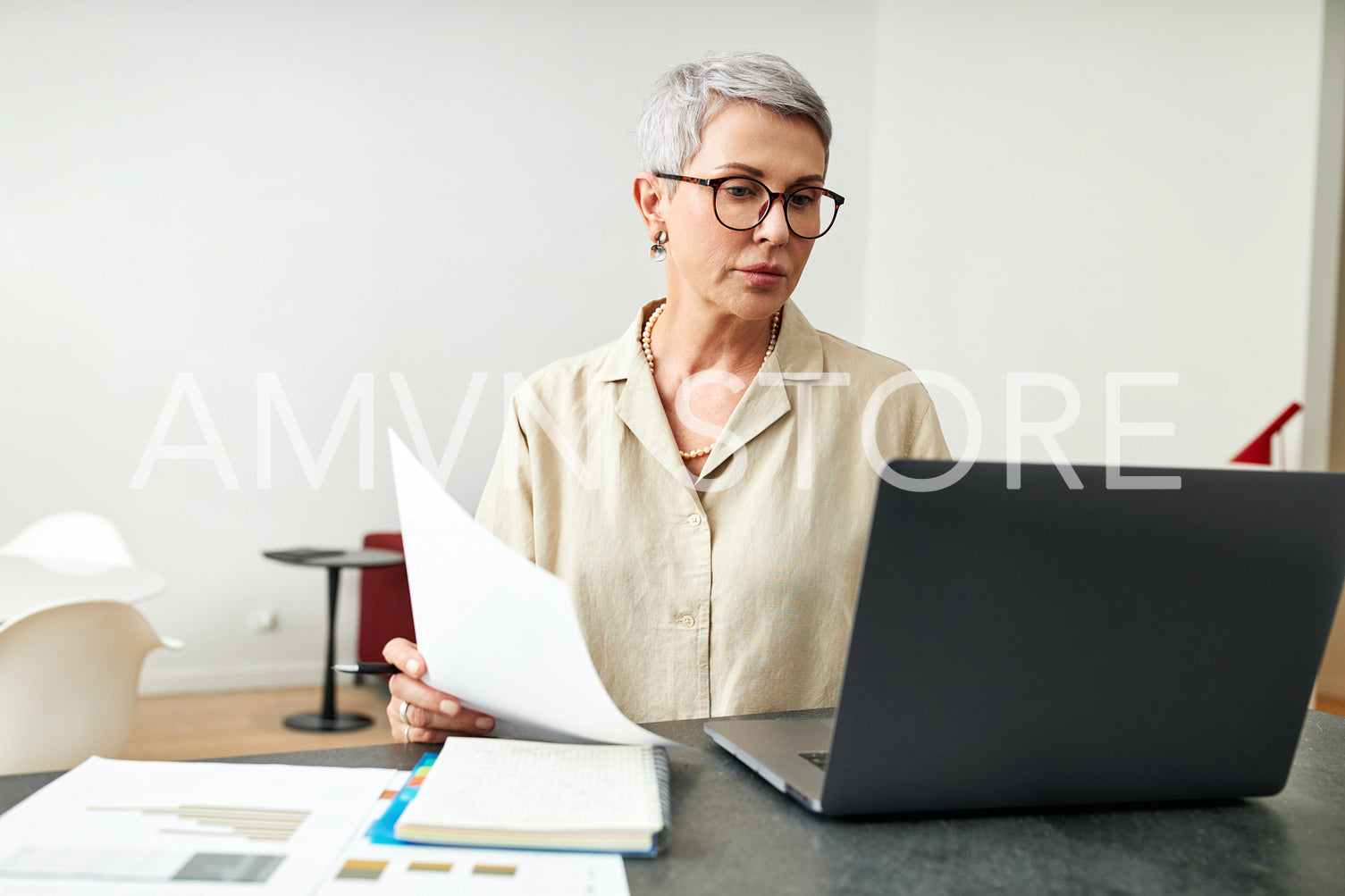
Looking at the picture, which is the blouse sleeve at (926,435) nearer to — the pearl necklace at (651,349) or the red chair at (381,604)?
the pearl necklace at (651,349)

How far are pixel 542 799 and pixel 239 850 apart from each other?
0.19 metres

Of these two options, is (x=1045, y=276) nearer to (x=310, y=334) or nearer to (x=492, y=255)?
(x=492, y=255)

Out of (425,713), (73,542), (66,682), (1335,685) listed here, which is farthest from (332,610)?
(1335,685)

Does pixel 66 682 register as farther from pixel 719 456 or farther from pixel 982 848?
pixel 982 848

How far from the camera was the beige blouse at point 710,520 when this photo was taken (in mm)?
1248

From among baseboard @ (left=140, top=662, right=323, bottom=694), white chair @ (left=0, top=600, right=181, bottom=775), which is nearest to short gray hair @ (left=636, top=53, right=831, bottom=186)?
white chair @ (left=0, top=600, right=181, bottom=775)

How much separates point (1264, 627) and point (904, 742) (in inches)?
10.7

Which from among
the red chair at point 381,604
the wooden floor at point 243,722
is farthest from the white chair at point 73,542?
the red chair at point 381,604

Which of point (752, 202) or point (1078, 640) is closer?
point (1078, 640)

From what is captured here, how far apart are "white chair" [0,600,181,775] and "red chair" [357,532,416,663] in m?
2.15

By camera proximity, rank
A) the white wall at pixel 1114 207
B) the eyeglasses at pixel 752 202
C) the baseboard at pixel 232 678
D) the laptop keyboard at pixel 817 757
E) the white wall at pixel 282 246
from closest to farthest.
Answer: the laptop keyboard at pixel 817 757, the eyeglasses at pixel 752 202, the white wall at pixel 1114 207, the white wall at pixel 282 246, the baseboard at pixel 232 678

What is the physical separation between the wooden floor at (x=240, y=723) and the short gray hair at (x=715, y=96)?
2656 millimetres

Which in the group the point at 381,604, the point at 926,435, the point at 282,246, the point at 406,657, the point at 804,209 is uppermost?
the point at 282,246

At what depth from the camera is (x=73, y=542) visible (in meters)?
2.74
